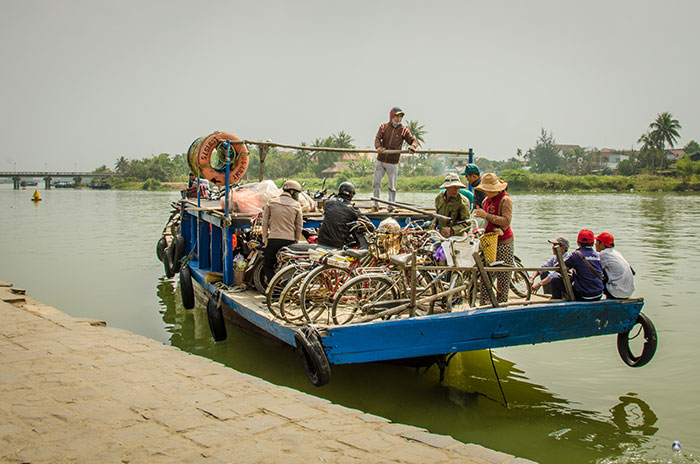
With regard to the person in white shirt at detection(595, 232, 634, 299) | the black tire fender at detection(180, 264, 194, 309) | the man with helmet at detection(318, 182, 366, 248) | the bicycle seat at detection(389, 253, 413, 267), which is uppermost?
the man with helmet at detection(318, 182, 366, 248)

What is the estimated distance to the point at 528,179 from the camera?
7094 centimetres

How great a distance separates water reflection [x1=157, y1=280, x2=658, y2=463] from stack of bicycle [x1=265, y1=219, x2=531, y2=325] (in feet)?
3.33

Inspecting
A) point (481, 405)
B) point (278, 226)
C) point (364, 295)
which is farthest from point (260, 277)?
point (481, 405)

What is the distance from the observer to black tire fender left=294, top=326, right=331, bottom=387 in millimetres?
5316

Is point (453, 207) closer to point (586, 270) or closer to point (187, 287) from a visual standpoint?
point (586, 270)

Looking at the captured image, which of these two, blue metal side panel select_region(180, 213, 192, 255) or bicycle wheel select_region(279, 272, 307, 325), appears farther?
blue metal side panel select_region(180, 213, 192, 255)

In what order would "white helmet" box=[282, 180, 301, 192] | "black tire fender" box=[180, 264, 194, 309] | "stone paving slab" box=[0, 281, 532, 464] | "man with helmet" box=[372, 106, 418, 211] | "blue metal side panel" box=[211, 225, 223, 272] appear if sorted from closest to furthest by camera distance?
"stone paving slab" box=[0, 281, 532, 464] < "white helmet" box=[282, 180, 301, 192] < "blue metal side panel" box=[211, 225, 223, 272] < "man with helmet" box=[372, 106, 418, 211] < "black tire fender" box=[180, 264, 194, 309]

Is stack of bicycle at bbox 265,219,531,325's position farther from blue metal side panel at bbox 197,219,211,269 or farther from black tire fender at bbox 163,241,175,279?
black tire fender at bbox 163,241,175,279

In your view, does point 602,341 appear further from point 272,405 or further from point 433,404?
point 272,405

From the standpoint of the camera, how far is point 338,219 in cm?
691

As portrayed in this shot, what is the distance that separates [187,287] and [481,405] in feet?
19.1

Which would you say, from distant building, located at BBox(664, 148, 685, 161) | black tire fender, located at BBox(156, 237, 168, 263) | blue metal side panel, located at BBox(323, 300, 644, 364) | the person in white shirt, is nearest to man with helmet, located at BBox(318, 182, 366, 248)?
blue metal side panel, located at BBox(323, 300, 644, 364)

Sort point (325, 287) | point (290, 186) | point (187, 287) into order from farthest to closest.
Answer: point (187, 287) < point (290, 186) < point (325, 287)

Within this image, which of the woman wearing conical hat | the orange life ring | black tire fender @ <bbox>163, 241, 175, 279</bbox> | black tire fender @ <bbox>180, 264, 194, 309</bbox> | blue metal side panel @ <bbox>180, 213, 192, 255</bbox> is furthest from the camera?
blue metal side panel @ <bbox>180, 213, 192, 255</bbox>
